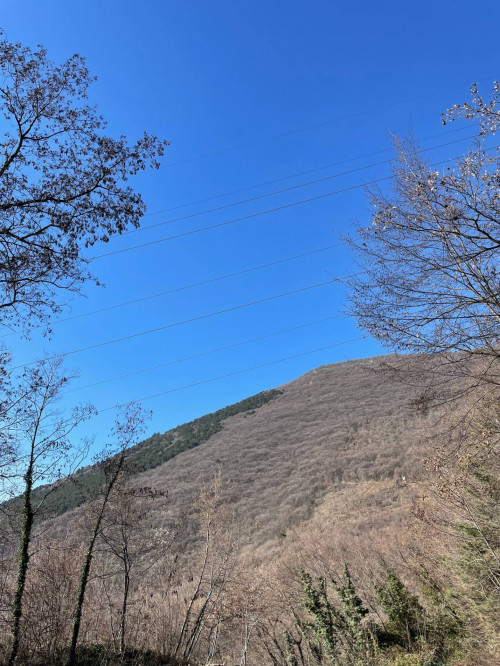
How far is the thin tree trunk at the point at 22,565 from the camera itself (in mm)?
9414

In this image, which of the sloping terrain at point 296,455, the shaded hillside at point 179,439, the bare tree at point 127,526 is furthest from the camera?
the shaded hillside at point 179,439

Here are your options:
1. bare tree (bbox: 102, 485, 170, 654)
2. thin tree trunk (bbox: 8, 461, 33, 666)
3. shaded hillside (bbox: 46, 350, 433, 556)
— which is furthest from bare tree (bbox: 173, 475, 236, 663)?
shaded hillside (bbox: 46, 350, 433, 556)

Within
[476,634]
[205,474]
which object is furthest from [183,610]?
[205,474]


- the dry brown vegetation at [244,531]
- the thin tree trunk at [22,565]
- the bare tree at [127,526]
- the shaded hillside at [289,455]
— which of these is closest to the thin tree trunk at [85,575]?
the bare tree at [127,526]

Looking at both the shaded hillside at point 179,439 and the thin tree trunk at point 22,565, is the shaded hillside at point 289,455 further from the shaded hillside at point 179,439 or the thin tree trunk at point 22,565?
the thin tree trunk at point 22,565

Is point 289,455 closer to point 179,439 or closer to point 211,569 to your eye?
point 179,439

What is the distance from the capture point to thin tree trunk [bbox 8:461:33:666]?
9.41 metres

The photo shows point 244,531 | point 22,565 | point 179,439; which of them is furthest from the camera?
point 179,439

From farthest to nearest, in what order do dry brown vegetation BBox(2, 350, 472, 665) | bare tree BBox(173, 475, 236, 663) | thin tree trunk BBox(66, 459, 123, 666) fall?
bare tree BBox(173, 475, 236, 663)
dry brown vegetation BBox(2, 350, 472, 665)
thin tree trunk BBox(66, 459, 123, 666)

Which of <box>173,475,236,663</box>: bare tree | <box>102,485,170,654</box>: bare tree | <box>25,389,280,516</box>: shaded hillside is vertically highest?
<box>25,389,280,516</box>: shaded hillside

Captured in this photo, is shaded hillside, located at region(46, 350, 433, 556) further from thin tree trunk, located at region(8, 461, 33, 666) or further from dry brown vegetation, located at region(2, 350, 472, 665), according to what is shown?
thin tree trunk, located at region(8, 461, 33, 666)

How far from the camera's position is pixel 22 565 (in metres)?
10.8

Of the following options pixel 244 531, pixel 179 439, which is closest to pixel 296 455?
pixel 244 531

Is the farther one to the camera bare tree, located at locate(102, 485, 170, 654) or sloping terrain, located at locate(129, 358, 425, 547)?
sloping terrain, located at locate(129, 358, 425, 547)
